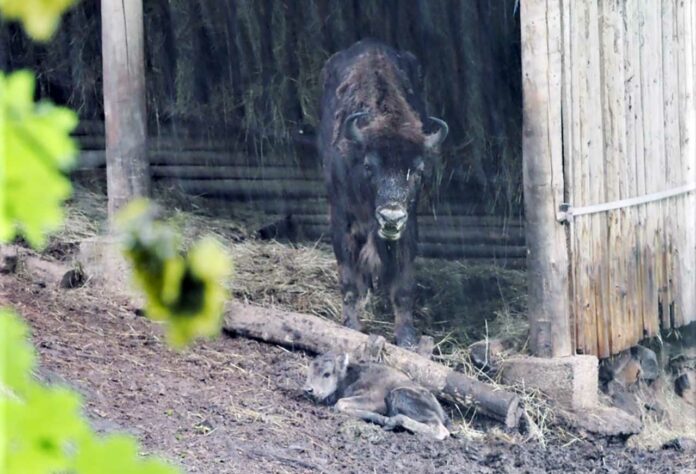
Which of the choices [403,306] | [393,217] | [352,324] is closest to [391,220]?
[393,217]

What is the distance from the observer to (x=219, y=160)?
11.4 meters

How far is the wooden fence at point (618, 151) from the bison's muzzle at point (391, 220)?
3.78 ft

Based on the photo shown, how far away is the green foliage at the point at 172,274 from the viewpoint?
763mm

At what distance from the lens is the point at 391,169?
316 inches

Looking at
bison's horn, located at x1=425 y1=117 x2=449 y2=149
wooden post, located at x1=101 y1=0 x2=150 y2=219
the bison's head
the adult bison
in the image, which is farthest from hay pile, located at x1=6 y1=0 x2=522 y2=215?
wooden post, located at x1=101 y1=0 x2=150 y2=219

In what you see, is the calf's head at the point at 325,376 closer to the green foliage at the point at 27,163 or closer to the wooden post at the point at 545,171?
the wooden post at the point at 545,171

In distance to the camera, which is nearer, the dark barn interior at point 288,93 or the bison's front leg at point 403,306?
the bison's front leg at point 403,306

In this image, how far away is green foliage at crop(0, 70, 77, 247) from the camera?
718mm

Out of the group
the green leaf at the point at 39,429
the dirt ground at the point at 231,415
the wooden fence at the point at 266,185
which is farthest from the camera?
the wooden fence at the point at 266,185

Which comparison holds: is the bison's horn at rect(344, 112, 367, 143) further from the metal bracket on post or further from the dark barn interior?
the dark barn interior

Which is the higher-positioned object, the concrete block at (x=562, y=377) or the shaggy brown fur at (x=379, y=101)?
the shaggy brown fur at (x=379, y=101)

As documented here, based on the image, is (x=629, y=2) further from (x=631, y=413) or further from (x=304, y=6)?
(x=304, y=6)

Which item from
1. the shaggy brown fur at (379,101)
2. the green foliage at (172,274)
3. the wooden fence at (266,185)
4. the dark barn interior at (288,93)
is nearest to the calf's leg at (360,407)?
the shaggy brown fur at (379,101)

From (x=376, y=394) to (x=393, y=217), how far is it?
148 cm
